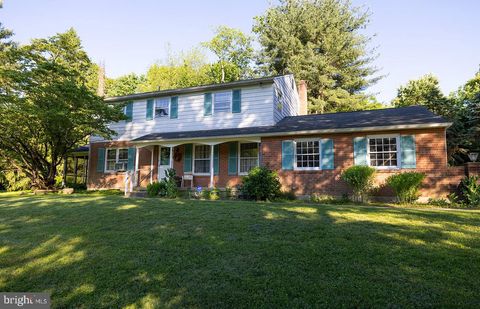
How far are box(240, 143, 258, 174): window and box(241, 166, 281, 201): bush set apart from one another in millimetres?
2398

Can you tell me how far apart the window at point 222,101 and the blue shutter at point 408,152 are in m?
8.14

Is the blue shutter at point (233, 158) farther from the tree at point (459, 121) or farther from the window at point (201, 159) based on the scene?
the tree at point (459, 121)

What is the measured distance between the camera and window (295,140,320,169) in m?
11.7

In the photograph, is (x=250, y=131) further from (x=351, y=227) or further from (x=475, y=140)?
(x=475, y=140)

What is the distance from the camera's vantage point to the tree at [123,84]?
38.5 m

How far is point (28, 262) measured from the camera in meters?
3.95

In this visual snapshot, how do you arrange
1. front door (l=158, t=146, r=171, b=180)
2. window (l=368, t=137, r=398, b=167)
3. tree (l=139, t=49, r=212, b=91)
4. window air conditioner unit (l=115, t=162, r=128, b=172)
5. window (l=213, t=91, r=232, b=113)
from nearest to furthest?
1. window (l=368, t=137, r=398, b=167)
2. window (l=213, t=91, r=232, b=113)
3. front door (l=158, t=146, r=171, b=180)
4. window air conditioner unit (l=115, t=162, r=128, b=172)
5. tree (l=139, t=49, r=212, b=91)

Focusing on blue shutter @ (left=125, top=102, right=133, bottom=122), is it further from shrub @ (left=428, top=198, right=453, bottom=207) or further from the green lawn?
shrub @ (left=428, top=198, right=453, bottom=207)

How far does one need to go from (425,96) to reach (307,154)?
13291mm

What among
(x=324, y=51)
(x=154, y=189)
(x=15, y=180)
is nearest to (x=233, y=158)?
(x=154, y=189)

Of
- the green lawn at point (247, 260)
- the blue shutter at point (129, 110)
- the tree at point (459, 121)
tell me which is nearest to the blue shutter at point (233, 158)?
the blue shutter at point (129, 110)

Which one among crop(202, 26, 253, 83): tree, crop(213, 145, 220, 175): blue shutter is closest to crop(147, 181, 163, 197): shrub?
crop(213, 145, 220, 175): blue shutter

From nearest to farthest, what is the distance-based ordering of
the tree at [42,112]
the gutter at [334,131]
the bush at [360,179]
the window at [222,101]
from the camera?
1. the gutter at [334,131]
2. the bush at [360,179]
3. the tree at [42,112]
4. the window at [222,101]

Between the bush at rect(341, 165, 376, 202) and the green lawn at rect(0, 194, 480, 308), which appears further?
the bush at rect(341, 165, 376, 202)
